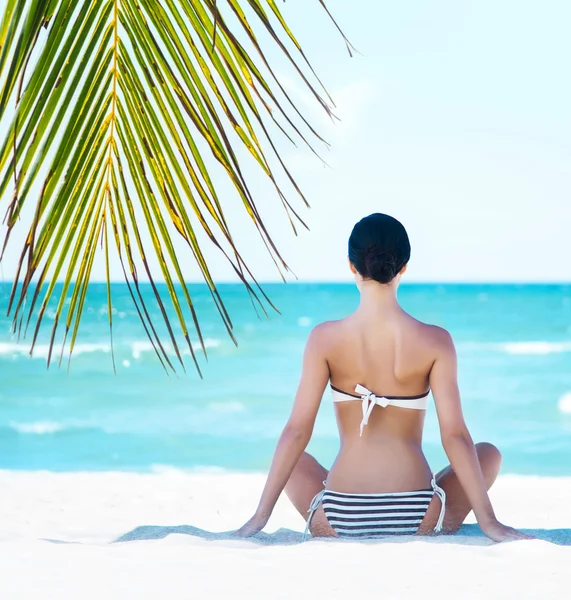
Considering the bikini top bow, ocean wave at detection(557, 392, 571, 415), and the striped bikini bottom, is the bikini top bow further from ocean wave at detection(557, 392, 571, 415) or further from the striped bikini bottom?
ocean wave at detection(557, 392, 571, 415)

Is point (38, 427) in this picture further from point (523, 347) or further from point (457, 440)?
point (523, 347)

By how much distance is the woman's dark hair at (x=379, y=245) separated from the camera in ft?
7.25

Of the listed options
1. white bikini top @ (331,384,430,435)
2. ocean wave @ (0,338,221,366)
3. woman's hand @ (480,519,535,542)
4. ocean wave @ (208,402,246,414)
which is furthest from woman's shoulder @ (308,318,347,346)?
ocean wave @ (0,338,221,366)

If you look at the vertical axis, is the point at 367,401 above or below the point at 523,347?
below

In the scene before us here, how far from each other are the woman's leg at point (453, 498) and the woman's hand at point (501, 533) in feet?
0.73

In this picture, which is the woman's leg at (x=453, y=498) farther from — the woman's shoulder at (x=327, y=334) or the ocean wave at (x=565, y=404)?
the ocean wave at (x=565, y=404)

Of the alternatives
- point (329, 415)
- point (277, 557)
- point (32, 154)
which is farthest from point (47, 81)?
point (329, 415)

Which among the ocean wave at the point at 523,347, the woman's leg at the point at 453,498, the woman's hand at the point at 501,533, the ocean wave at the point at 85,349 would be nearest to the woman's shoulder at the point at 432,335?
the woman's leg at the point at 453,498

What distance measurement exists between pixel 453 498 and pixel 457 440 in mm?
280

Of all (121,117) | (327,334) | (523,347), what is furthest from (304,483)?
(523,347)

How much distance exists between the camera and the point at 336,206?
3612cm

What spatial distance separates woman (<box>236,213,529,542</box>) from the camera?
Result: 2.24m

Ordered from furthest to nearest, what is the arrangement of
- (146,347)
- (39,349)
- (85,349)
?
(146,347) < (85,349) < (39,349)

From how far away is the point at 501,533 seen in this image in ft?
6.85
